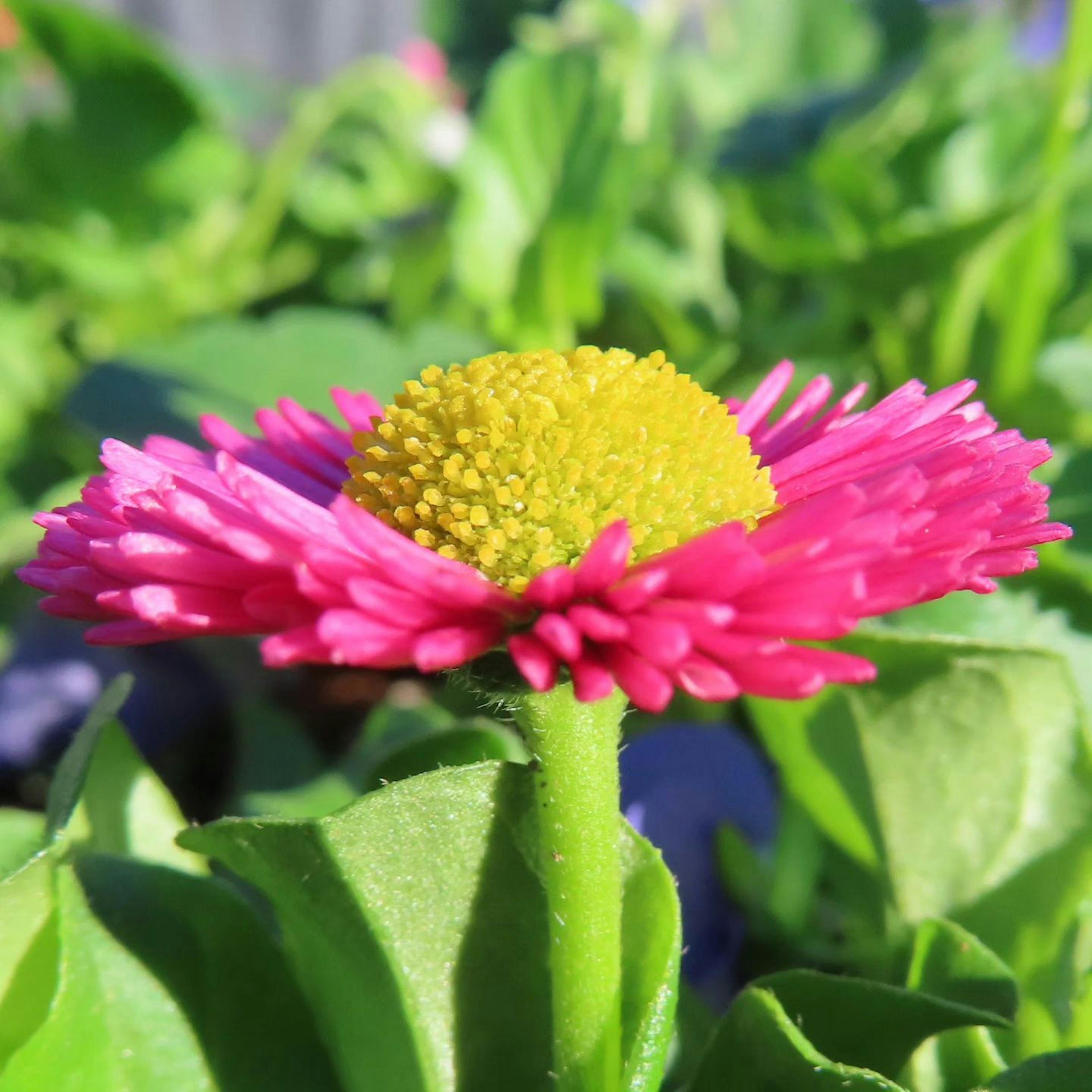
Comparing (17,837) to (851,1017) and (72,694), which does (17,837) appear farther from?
(72,694)

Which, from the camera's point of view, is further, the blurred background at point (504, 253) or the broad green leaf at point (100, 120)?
the broad green leaf at point (100, 120)

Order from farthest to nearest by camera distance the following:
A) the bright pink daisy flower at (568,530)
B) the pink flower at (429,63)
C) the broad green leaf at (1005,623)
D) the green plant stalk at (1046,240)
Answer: the pink flower at (429,63)
the green plant stalk at (1046,240)
the broad green leaf at (1005,623)
the bright pink daisy flower at (568,530)

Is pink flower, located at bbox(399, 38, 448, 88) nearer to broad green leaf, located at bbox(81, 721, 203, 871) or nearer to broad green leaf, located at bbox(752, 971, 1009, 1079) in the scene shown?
broad green leaf, located at bbox(81, 721, 203, 871)

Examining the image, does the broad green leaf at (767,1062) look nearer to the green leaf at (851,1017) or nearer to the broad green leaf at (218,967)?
the green leaf at (851,1017)

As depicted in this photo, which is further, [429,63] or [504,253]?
[429,63]

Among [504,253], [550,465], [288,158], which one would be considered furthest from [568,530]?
[288,158]

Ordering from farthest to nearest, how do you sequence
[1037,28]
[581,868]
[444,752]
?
[1037,28]
[444,752]
[581,868]

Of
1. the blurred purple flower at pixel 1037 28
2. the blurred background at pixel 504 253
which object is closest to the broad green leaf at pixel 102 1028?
the blurred background at pixel 504 253
